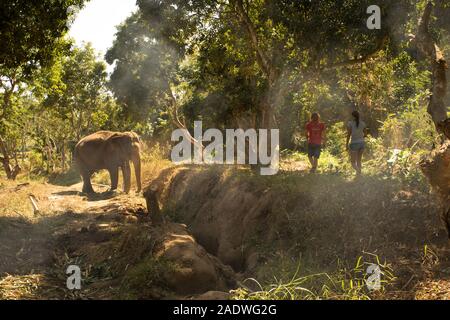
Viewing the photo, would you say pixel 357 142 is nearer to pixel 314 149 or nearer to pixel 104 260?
pixel 314 149

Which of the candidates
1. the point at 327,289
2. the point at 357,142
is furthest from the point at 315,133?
the point at 327,289

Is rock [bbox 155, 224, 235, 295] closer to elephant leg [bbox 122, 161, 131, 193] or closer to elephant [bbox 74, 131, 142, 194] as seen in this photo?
elephant leg [bbox 122, 161, 131, 193]

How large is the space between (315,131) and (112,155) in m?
7.53

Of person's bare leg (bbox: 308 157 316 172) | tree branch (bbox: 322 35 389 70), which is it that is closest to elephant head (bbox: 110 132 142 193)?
person's bare leg (bbox: 308 157 316 172)

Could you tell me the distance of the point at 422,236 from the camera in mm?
7973

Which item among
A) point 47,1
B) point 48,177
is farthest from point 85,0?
point 48,177

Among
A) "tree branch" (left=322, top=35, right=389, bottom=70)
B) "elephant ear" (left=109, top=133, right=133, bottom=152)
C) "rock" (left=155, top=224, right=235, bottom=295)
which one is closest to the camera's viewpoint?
"rock" (left=155, top=224, right=235, bottom=295)

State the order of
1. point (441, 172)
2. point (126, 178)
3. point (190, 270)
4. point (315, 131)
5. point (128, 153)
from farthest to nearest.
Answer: point (128, 153), point (126, 178), point (315, 131), point (190, 270), point (441, 172)

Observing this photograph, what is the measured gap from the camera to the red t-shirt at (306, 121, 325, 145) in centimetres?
1157

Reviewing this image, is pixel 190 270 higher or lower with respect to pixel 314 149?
lower

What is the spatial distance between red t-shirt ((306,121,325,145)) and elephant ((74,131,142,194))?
6.18 meters

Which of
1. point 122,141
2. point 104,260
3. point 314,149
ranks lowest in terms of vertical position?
point 104,260

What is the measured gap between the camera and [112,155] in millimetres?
16531

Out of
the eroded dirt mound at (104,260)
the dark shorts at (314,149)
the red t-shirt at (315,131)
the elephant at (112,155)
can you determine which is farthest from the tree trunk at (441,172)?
the elephant at (112,155)
